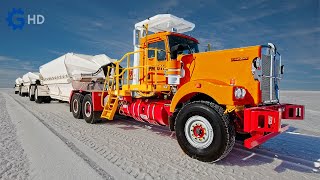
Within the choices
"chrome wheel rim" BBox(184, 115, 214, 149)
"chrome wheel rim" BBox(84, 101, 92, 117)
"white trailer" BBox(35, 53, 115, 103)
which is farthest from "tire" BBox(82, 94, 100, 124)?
"chrome wheel rim" BBox(184, 115, 214, 149)

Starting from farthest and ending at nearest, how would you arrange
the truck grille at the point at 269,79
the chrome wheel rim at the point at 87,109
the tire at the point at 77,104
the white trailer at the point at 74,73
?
Answer: 1. the white trailer at the point at 74,73
2. the tire at the point at 77,104
3. the chrome wheel rim at the point at 87,109
4. the truck grille at the point at 269,79

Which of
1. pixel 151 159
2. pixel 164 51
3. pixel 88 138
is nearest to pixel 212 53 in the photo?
pixel 164 51

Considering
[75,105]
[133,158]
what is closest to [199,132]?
[133,158]

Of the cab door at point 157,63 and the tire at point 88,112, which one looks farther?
the tire at point 88,112

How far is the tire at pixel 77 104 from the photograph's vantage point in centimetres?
934

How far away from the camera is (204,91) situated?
449cm

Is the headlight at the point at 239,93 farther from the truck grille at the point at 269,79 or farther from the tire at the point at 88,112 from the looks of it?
the tire at the point at 88,112

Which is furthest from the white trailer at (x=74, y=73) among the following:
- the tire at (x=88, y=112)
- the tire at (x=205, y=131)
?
the tire at (x=205, y=131)

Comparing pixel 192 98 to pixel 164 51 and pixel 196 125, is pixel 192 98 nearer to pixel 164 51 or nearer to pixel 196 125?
pixel 196 125

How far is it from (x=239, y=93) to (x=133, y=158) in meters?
2.29

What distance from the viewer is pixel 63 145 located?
5242 millimetres

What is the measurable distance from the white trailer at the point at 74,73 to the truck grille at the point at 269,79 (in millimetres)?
6890

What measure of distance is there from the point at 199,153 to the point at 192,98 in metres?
1.25

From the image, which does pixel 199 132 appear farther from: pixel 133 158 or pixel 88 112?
pixel 88 112
